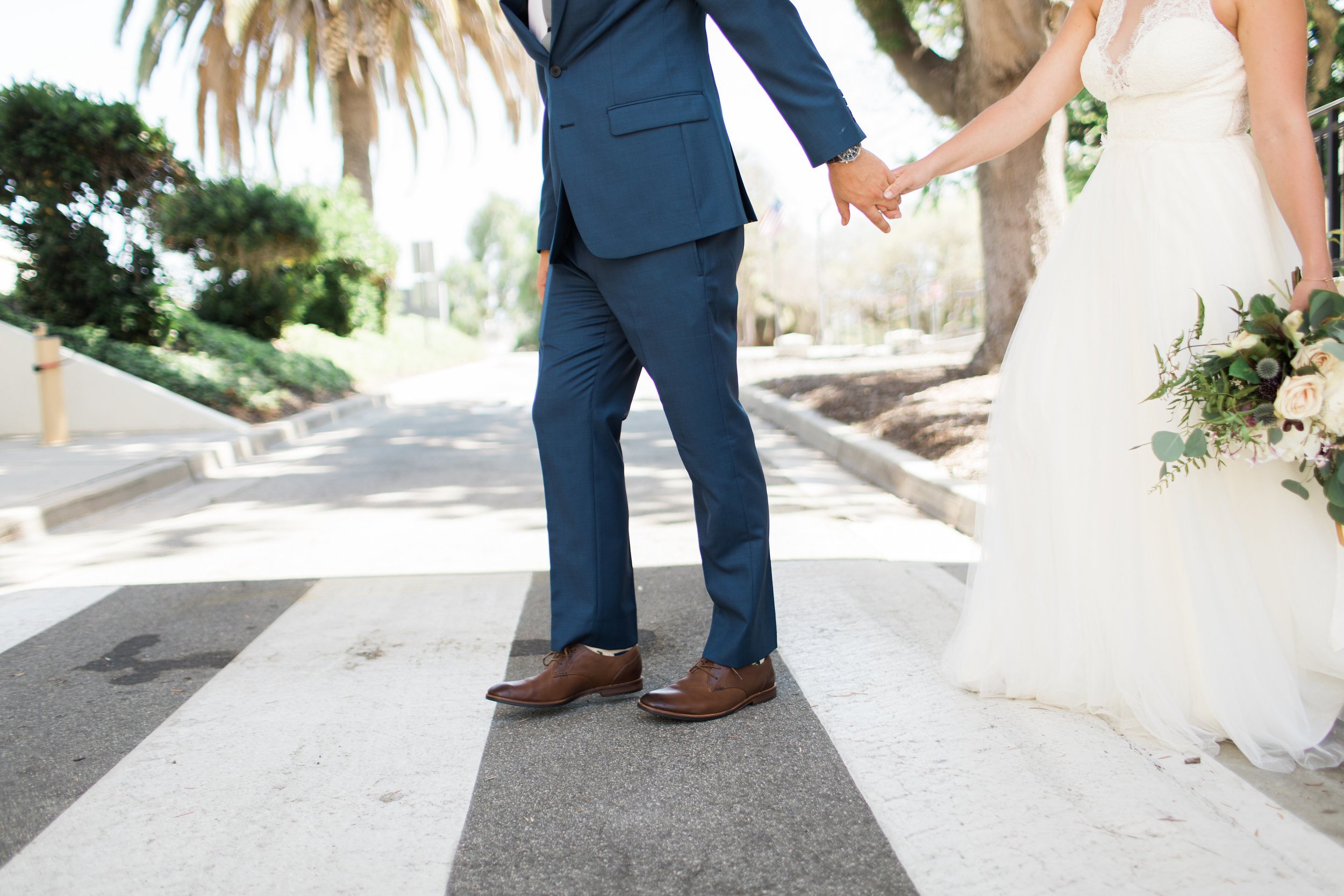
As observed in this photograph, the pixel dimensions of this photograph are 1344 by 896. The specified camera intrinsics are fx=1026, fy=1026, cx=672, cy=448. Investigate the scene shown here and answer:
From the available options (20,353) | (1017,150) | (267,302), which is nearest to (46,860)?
(20,353)

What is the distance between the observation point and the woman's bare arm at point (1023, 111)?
2676 mm

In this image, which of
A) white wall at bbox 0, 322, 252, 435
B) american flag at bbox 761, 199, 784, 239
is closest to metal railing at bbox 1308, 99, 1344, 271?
white wall at bbox 0, 322, 252, 435

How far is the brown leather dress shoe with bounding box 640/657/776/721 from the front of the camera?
2.51m

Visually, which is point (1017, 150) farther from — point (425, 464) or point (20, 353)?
point (20, 353)

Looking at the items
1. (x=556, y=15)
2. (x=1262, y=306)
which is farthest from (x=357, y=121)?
(x=1262, y=306)

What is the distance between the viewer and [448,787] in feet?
7.33

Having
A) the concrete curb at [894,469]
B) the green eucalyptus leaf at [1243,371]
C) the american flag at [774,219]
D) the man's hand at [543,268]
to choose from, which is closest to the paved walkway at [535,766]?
the concrete curb at [894,469]

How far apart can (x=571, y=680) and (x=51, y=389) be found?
7947 millimetres

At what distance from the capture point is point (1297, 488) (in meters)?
2.21

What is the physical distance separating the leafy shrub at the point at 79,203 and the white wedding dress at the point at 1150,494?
10.6 m

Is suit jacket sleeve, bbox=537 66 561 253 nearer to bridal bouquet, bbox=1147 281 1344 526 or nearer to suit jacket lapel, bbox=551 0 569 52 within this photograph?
suit jacket lapel, bbox=551 0 569 52

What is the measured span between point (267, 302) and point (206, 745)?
14407 millimetres

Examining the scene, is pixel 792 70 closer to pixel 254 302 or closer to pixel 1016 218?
pixel 1016 218

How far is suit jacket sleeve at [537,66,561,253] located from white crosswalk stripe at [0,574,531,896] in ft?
4.09
